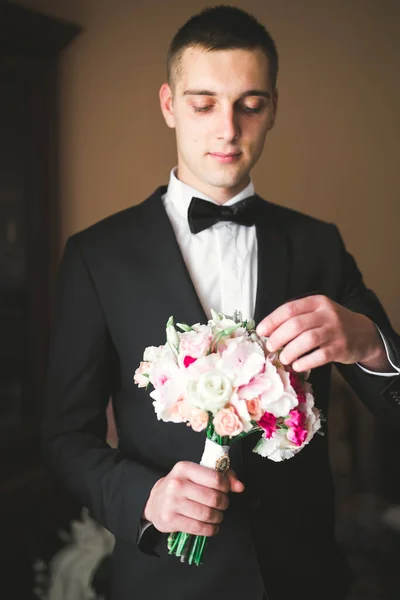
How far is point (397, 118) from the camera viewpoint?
299 centimetres

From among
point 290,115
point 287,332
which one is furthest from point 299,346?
point 290,115

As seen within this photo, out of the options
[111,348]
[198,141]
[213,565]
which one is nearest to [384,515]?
[213,565]

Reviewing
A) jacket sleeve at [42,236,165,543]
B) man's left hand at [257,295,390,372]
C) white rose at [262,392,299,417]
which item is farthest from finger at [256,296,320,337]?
jacket sleeve at [42,236,165,543]

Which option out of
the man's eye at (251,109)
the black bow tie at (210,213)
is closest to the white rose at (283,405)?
the black bow tie at (210,213)

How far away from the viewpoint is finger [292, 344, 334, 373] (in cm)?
105

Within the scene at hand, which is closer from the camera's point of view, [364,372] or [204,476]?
[204,476]

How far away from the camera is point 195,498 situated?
1057 millimetres

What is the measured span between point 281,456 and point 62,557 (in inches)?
58.5

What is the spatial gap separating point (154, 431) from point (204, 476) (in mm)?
288

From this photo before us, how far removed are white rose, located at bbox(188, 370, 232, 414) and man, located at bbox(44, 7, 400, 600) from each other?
30 cm

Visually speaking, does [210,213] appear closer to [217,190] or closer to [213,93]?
[217,190]

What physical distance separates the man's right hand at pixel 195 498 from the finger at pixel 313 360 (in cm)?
22

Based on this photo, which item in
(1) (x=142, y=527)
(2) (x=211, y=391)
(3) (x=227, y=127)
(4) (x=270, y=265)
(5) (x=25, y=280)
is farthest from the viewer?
(5) (x=25, y=280)

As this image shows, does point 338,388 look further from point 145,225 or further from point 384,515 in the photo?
point 145,225
